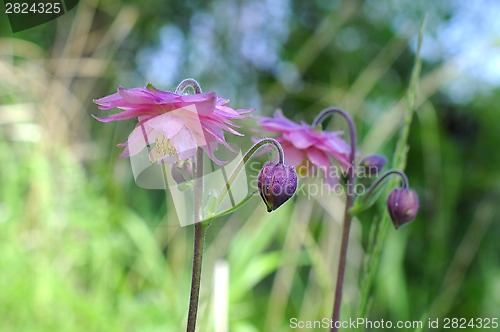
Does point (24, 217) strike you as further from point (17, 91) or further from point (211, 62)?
point (211, 62)

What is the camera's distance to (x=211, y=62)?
4.48 meters

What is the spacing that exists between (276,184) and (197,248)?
0.14 meters

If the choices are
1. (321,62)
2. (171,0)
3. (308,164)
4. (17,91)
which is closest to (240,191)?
(308,164)

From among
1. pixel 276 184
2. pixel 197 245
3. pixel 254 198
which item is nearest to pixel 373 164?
pixel 276 184

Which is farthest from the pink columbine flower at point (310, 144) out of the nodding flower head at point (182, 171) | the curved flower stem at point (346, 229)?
the nodding flower head at point (182, 171)

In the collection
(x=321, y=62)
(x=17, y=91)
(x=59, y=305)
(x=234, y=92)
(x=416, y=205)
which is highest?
(x=321, y=62)

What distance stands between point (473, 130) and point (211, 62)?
205 cm

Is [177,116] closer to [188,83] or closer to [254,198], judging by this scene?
[188,83]

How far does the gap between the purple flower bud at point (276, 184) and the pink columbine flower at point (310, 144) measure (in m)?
0.15

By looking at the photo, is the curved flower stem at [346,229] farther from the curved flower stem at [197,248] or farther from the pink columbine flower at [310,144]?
the curved flower stem at [197,248]

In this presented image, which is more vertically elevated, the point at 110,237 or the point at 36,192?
the point at 36,192

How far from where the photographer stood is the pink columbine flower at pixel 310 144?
86 cm

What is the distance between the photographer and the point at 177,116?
0.68 metres

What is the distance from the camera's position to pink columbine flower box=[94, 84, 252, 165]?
627 mm
